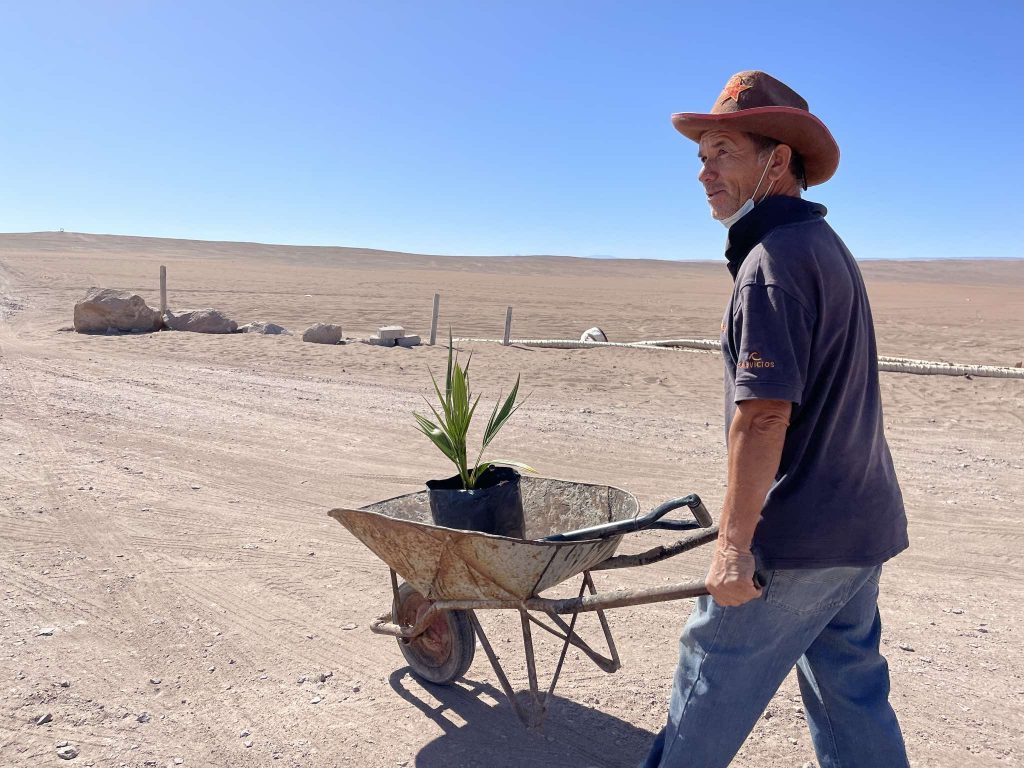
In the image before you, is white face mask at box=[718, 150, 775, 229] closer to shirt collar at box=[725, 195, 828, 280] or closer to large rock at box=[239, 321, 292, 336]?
shirt collar at box=[725, 195, 828, 280]

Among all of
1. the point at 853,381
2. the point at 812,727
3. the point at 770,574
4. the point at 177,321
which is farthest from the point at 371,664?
the point at 177,321

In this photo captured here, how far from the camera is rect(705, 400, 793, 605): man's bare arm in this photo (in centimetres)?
198

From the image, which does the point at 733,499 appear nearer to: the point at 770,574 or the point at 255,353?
the point at 770,574

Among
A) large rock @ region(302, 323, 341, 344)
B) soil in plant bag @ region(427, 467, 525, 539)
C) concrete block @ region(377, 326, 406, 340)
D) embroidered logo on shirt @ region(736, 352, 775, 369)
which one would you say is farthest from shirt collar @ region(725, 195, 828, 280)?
large rock @ region(302, 323, 341, 344)

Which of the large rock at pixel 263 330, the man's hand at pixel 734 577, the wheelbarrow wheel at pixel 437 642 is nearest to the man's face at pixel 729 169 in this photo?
the man's hand at pixel 734 577

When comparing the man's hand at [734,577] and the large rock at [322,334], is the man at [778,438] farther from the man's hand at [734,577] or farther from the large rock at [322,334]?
the large rock at [322,334]

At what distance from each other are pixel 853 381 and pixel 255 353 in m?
11.9

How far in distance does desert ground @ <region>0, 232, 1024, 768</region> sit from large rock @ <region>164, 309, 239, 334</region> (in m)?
3.63

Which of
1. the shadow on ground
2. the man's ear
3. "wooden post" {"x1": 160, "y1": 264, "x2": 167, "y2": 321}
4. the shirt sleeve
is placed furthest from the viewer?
"wooden post" {"x1": 160, "y1": 264, "x2": 167, "y2": 321}

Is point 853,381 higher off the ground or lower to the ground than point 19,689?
higher

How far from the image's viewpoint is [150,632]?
3.90 metres

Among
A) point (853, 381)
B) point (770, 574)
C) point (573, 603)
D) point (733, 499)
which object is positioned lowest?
point (573, 603)

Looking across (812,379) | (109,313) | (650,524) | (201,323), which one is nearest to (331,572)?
(650,524)

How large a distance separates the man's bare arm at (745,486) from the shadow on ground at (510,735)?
134 centimetres
